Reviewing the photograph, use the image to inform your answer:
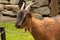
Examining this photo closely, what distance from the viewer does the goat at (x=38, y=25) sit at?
19.0 feet

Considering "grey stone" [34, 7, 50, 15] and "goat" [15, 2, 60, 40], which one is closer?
"goat" [15, 2, 60, 40]

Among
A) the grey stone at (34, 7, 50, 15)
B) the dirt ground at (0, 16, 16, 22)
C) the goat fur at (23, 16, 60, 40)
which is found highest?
the goat fur at (23, 16, 60, 40)

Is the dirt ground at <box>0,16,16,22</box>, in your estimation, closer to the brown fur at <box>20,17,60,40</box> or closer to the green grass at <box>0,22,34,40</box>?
the green grass at <box>0,22,34,40</box>

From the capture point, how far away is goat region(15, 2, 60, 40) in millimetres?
5801

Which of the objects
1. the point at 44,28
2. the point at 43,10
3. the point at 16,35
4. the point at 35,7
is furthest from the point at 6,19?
the point at 44,28

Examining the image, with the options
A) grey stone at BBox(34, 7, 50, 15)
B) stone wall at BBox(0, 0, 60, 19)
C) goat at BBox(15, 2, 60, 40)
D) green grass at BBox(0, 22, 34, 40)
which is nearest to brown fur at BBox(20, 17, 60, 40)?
goat at BBox(15, 2, 60, 40)

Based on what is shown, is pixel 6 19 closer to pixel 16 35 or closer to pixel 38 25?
pixel 16 35

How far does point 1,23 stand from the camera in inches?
481

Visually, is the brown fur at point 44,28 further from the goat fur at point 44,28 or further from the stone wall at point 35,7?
the stone wall at point 35,7

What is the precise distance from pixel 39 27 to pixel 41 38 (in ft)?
0.89

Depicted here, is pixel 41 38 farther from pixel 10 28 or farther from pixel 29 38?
pixel 10 28

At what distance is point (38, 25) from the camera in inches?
243

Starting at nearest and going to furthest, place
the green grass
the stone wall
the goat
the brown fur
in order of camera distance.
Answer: the goat, the brown fur, the green grass, the stone wall

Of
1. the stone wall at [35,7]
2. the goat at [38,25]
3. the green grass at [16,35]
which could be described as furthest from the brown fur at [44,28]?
the stone wall at [35,7]
